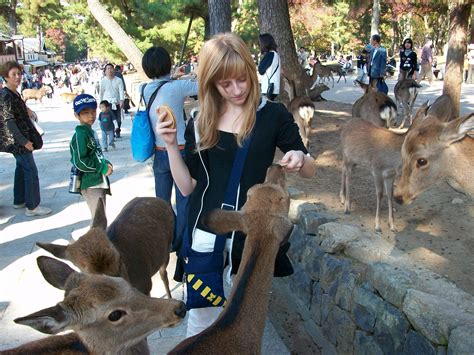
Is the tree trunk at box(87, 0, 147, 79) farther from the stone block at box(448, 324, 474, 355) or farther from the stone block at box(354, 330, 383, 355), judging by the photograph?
the stone block at box(448, 324, 474, 355)

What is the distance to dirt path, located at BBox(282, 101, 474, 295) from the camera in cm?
438

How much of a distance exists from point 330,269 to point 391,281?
808 mm

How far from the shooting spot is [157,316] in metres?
2.53

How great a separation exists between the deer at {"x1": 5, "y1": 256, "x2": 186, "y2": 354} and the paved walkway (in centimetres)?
146

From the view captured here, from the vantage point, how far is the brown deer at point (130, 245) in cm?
304

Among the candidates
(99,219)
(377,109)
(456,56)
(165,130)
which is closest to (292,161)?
(165,130)

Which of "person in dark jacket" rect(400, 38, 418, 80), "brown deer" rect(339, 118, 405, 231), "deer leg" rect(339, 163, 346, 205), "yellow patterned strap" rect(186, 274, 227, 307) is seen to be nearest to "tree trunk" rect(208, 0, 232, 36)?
"brown deer" rect(339, 118, 405, 231)

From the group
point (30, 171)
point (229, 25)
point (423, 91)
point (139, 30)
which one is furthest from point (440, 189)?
point (139, 30)

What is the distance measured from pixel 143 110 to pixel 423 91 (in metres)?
16.2

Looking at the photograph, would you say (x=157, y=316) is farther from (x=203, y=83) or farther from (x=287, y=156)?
(x=203, y=83)

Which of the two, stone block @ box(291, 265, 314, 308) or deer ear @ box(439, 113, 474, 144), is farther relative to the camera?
stone block @ box(291, 265, 314, 308)

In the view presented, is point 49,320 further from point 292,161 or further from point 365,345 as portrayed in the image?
point 365,345

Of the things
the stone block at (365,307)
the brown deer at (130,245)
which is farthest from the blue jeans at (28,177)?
the stone block at (365,307)

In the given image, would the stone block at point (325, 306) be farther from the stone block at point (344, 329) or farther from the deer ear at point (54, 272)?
the deer ear at point (54, 272)
